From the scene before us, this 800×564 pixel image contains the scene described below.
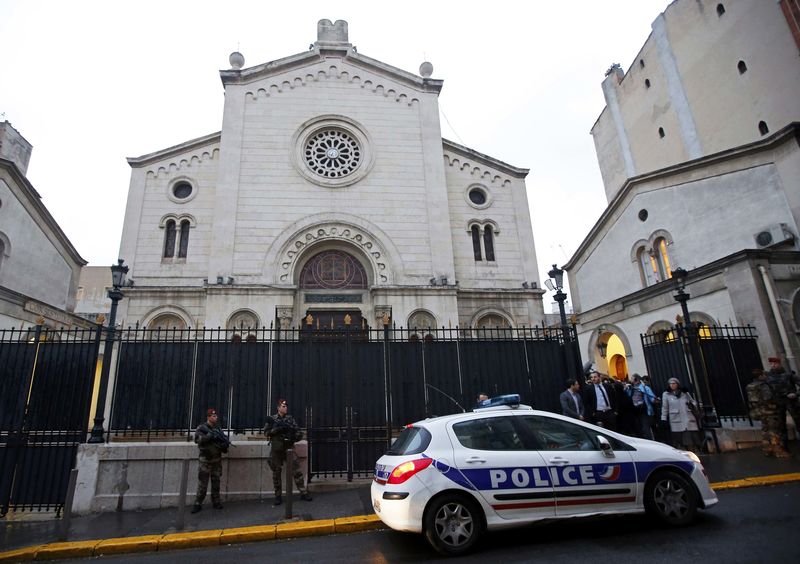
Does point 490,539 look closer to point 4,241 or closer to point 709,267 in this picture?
point 709,267

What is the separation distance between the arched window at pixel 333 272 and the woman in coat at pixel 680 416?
12785 millimetres

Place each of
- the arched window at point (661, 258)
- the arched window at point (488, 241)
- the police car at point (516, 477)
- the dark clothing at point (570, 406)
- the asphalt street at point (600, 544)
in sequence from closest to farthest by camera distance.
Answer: the asphalt street at point (600, 544)
the police car at point (516, 477)
the dark clothing at point (570, 406)
the arched window at point (661, 258)
the arched window at point (488, 241)

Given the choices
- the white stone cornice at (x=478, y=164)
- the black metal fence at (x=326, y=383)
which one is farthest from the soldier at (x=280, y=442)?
the white stone cornice at (x=478, y=164)

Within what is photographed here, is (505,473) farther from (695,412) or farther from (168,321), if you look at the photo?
(168,321)

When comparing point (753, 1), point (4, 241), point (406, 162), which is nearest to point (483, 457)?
point (406, 162)

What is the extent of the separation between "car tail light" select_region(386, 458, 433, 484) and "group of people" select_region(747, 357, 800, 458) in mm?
9022

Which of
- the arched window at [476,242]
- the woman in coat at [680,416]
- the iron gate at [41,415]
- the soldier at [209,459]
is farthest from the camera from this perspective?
the arched window at [476,242]

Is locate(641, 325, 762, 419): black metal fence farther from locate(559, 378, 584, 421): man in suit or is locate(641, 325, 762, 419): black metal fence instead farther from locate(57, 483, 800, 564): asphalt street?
locate(57, 483, 800, 564): asphalt street

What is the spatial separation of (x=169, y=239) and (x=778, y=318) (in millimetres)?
22833

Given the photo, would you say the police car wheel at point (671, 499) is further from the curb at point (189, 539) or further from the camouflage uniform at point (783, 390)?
the camouflage uniform at point (783, 390)

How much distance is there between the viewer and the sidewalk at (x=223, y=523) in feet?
20.4

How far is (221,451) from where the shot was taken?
26.5ft

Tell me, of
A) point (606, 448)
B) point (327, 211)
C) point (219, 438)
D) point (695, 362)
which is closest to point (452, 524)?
point (606, 448)

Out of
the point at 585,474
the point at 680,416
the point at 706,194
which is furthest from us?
the point at 706,194
